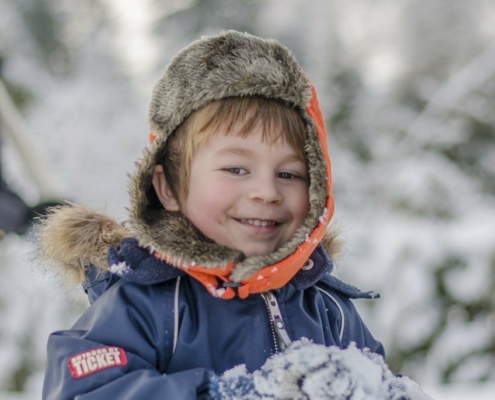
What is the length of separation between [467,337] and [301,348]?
4.45m

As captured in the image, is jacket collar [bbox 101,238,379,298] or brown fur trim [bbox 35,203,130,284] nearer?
jacket collar [bbox 101,238,379,298]

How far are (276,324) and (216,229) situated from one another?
0.25m

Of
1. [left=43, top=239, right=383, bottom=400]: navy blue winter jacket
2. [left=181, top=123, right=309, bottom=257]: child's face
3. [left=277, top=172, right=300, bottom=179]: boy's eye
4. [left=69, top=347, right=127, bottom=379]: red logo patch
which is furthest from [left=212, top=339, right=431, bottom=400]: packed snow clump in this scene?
[left=277, top=172, right=300, bottom=179]: boy's eye

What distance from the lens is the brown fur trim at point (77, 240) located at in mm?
1395

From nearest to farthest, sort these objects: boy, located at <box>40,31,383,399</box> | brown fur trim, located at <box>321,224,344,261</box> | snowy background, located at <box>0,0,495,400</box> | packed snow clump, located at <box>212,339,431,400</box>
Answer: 1. packed snow clump, located at <box>212,339,431,400</box>
2. boy, located at <box>40,31,383,399</box>
3. brown fur trim, located at <box>321,224,344,261</box>
4. snowy background, located at <box>0,0,495,400</box>

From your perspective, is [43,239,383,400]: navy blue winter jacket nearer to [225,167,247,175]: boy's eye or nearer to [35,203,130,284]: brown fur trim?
[35,203,130,284]: brown fur trim

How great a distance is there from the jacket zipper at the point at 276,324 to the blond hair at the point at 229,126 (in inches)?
12.2

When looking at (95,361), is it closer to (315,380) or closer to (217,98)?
(315,380)

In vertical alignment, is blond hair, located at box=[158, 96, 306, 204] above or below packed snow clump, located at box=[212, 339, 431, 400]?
above

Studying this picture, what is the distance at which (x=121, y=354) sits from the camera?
1.14m

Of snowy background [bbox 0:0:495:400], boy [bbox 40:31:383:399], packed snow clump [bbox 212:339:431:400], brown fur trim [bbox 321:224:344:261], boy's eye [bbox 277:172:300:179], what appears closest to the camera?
packed snow clump [bbox 212:339:431:400]

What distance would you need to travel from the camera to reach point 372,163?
6.22m

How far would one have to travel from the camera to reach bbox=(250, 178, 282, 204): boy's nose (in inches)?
51.7

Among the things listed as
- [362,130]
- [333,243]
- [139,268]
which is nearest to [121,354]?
[139,268]
